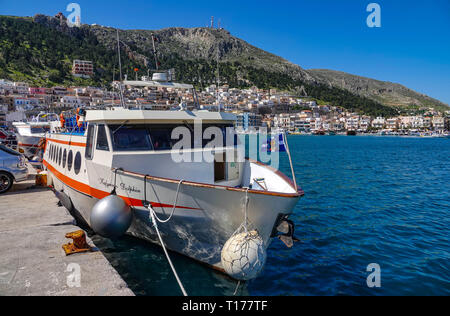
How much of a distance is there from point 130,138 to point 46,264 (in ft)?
10.9

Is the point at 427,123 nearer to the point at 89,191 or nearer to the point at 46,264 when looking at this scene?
the point at 89,191

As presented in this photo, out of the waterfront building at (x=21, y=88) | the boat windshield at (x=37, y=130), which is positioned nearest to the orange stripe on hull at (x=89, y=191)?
the boat windshield at (x=37, y=130)

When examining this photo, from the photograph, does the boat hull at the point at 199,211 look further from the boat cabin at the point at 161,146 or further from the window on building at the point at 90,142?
the window on building at the point at 90,142

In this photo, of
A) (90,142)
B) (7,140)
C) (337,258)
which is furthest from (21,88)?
(337,258)

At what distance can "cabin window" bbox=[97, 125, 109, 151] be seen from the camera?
7.18 meters

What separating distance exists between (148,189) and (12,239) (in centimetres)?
317

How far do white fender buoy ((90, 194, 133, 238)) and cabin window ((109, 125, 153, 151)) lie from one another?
144 centimetres

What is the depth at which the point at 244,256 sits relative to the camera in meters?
5.38

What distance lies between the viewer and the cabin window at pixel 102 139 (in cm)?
718

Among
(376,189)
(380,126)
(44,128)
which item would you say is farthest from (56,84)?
(380,126)

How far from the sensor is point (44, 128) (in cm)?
2698

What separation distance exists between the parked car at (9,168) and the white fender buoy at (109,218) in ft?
23.4

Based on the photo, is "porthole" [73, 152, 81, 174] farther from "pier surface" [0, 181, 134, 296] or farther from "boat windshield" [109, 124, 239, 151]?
"boat windshield" [109, 124, 239, 151]
